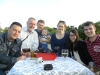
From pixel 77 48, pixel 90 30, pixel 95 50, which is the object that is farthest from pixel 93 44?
pixel 77 48

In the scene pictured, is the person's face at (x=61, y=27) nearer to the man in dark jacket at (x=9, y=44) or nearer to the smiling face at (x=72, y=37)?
the smiling face at (x=72, y=37)

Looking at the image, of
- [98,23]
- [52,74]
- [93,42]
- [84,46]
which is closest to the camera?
[52,74]

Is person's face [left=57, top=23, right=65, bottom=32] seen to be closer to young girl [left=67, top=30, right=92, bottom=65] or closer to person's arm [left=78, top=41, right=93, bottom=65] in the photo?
young girl [left=67, top=30, right=92, bottom=65]

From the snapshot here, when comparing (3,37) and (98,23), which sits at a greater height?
(98,23)

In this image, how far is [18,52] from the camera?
377 centimetres

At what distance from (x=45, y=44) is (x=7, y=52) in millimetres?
1151

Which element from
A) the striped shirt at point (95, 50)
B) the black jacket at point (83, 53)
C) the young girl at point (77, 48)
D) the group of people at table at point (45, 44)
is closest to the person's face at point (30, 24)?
the group of people at table at point (45, 44)

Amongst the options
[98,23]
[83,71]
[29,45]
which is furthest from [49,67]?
[98,23]

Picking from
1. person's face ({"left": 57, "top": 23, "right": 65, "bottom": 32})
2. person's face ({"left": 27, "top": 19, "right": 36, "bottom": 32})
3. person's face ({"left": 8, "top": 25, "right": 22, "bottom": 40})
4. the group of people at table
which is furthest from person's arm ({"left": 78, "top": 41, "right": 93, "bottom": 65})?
person's face ({"left": 8, "top": 25, "right": 22, "bottom": 40})

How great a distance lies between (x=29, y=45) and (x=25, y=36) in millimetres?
350

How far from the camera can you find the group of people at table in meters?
3.45

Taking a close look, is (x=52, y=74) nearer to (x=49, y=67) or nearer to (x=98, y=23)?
(x=49, y=67)

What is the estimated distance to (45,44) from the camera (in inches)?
169

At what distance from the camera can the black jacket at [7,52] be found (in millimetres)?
3261
